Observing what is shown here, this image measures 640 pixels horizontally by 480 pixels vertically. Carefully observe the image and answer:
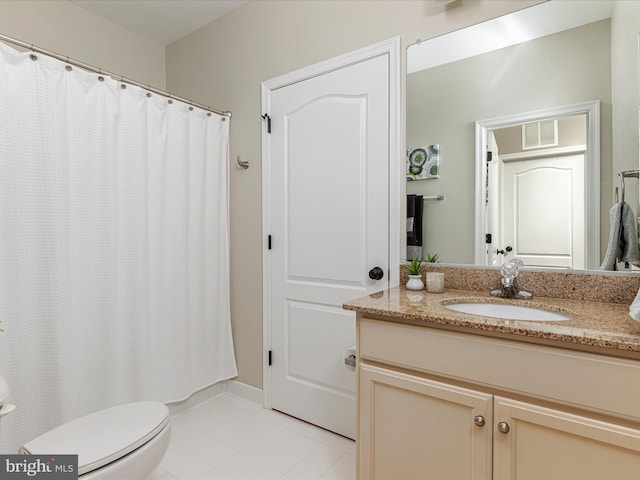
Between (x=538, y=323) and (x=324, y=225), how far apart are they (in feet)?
4.00

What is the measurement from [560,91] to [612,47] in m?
0.20

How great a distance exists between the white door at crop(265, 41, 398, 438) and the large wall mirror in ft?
0.62

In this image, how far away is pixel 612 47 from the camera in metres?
1.32

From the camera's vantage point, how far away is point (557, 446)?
0.97 metres

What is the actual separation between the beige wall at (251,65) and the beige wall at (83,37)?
191 mm

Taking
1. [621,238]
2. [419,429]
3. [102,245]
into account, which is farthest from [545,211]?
[102,245]

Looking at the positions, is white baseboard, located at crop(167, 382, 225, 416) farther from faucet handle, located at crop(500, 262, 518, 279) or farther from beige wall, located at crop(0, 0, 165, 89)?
beige wall, located at crop(0, 0, 165, 89)

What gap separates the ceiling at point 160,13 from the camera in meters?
2.30

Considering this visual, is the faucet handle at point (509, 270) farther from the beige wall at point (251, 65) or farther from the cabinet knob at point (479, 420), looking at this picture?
the beige wall at point (251, 65)

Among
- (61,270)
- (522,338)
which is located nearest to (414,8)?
(522,338)

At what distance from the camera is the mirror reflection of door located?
1389mm

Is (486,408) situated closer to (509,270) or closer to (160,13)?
(509,270)

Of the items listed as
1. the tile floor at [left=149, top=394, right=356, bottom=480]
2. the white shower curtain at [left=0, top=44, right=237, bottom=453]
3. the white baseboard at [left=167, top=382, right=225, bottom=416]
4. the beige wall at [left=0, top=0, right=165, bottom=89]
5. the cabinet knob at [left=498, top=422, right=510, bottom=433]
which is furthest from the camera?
the white baseboard at [left=167, top=382, right=225, bottom=416]

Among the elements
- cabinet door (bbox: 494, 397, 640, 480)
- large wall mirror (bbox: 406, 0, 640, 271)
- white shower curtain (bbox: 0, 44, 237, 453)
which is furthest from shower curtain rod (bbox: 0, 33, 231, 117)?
cabinet door (bbox: 494, 397, 640, 480)
